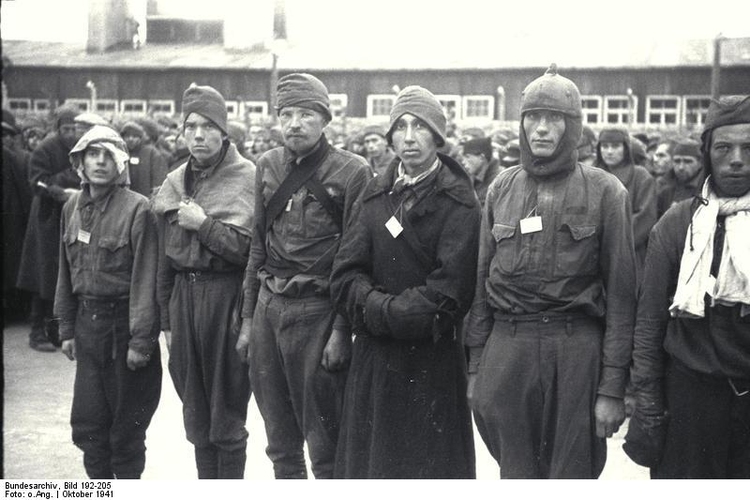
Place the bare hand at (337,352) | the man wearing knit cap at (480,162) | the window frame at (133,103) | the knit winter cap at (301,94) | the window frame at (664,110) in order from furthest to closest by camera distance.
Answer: the window frame at (133,103)
the window frame at (664,110)
the man wearing knit cap at (480,162)
the knit winter cap at (301,94)
the bare hand at (337,352)

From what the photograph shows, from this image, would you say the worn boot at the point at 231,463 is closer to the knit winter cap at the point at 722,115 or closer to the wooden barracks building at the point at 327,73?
the knit winter cap at the point at 722,115

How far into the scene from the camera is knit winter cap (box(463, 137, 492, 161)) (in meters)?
7.12

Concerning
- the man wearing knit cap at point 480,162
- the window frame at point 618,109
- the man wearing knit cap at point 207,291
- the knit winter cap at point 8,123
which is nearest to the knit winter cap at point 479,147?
the man wearing knit cap at point 480,162

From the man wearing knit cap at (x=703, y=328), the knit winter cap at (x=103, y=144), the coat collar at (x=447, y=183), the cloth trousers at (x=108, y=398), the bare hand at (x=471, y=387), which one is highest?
Result: the knit winter cap at (x=103, y=144)

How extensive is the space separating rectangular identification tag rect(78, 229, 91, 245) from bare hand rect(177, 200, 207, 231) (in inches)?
21.4

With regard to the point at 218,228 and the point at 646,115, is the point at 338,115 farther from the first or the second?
the point at 218,228

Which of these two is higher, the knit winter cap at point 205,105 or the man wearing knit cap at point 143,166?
the knit winter cap at point 205,105

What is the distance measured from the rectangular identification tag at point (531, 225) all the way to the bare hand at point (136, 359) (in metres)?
2.10

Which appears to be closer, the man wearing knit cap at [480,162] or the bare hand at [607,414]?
the bare hand at [607,414]

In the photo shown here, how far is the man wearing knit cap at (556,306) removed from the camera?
3.24m

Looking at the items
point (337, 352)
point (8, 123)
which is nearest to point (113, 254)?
point (337, 352)

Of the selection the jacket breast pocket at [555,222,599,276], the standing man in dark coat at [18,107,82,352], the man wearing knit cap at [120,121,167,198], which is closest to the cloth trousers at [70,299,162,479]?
the jacket breast pocket at [555,222,599,276]

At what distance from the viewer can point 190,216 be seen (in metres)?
4.14

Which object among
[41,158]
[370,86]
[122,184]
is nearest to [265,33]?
[370,86]
